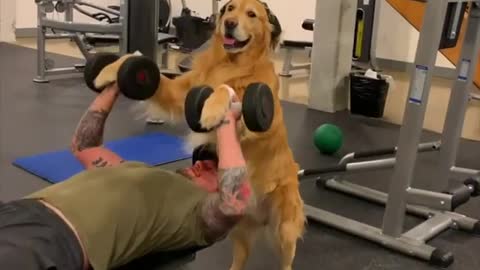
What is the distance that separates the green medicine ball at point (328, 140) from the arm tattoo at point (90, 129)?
179cm

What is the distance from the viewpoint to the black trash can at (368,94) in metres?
4.48

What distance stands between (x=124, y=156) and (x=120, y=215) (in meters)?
1.69

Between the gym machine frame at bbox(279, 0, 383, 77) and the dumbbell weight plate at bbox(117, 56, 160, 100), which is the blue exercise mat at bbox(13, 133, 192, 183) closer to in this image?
the dumbbell weight plate at bbox(117, 56, 160, 100)

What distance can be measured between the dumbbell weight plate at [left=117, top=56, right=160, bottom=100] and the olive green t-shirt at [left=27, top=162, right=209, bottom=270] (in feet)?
0.82

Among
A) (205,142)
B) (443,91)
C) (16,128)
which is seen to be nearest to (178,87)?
(205,142)

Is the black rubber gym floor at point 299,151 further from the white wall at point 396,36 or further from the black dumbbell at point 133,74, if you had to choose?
the white wall at point 396,36

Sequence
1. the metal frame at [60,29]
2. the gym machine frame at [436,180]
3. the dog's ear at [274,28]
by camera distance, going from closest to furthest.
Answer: the dog's ear at [274,28] < the gym machine frame at [436,180] < the metal frame at [60,29]

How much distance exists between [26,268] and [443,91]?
502 centimetres

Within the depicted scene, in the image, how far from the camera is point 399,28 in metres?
6.37

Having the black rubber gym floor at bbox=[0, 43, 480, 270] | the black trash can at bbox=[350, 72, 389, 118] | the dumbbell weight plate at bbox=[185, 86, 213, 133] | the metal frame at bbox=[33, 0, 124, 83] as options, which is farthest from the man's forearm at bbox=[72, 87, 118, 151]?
the black trash can at bbox=[350, 72, 389, 118]

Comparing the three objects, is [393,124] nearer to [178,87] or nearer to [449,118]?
[449,118]

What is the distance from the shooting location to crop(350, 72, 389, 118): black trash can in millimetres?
4477

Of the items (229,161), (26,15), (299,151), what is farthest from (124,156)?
(26,15)

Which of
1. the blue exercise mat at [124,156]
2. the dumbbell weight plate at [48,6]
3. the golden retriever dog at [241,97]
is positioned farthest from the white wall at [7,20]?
the golden retriever dog at [241,97]
